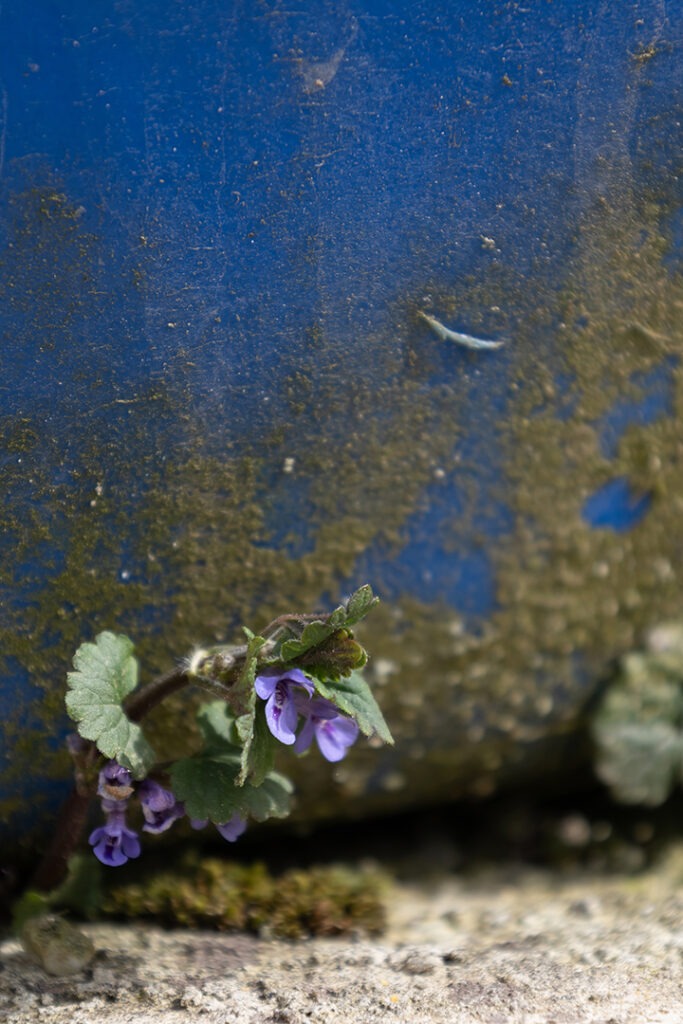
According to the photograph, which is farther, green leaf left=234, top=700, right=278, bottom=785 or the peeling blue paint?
the peeling blue paint

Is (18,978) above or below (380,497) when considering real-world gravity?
below

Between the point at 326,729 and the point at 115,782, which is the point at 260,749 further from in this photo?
the point at 115,782

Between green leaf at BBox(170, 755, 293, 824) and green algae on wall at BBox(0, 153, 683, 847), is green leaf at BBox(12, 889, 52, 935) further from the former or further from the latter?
green leaf at BBox(170, 755, 293, 824)

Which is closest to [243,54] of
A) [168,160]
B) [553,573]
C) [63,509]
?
[168,160]

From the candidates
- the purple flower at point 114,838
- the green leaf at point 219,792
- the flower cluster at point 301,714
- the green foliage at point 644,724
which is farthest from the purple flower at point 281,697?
the green foliage at point 644,724

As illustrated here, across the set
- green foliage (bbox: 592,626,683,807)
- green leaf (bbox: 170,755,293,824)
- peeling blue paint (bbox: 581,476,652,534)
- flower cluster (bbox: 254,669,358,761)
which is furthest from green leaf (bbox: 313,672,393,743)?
green foliage (bbox: 592,626,683,807)

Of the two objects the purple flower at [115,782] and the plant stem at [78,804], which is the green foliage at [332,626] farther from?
the purple flower at [115,782]

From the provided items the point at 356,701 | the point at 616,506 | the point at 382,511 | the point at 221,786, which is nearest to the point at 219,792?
the point at 221,786

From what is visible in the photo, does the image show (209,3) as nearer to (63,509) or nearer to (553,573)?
(63,509)
